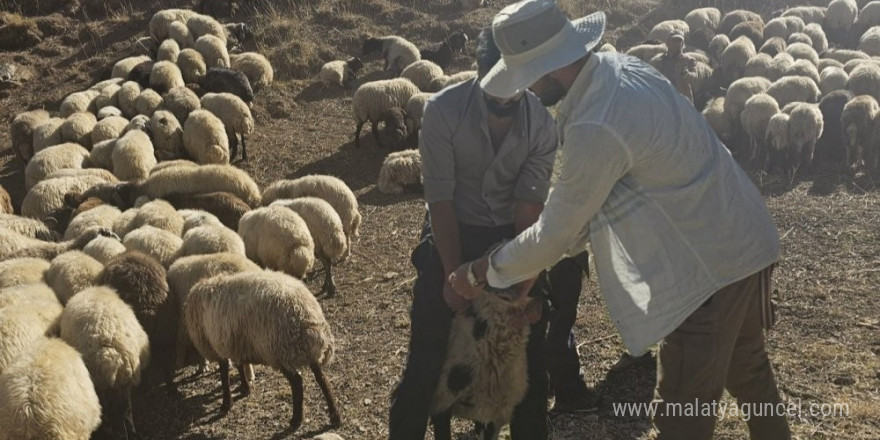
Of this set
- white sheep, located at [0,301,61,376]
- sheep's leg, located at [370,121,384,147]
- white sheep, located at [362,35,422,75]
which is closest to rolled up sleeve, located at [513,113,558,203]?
white sheep, located at [0,301,61,376]

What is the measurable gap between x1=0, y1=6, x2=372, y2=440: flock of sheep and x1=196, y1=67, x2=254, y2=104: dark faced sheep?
0.02 metres

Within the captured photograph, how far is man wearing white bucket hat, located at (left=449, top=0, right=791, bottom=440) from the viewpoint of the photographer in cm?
257

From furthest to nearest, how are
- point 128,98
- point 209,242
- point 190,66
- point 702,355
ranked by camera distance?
point 190,66
point 128,98
point 209,242
point 702,355

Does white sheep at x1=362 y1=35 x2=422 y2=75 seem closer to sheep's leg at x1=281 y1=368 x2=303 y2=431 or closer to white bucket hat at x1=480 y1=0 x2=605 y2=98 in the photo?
sheep's leg at x1=281 y1=368 x2=303 y2=431

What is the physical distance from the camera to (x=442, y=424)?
3.66 m

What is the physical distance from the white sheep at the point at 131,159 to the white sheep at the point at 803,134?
24.8 ft

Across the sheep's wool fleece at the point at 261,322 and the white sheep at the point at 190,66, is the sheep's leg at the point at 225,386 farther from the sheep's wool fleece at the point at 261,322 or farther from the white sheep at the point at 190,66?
the white sheep at the point at 190,66

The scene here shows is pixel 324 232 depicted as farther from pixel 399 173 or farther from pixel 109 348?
pixel 109 348

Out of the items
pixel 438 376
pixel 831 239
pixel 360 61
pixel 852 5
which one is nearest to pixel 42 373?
pixel 438 376

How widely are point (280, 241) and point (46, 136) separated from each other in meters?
5.69

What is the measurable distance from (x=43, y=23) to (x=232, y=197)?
33.7 ft

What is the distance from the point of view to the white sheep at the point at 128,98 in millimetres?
11344

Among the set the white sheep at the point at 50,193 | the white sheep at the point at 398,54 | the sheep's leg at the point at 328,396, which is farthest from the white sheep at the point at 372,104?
the sheep's leg at the point at 328,396

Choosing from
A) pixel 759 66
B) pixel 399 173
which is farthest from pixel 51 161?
pixel 759 66
